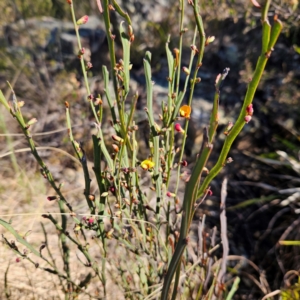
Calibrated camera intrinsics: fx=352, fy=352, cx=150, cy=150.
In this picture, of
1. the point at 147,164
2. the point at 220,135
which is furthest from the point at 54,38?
the point at 147,164

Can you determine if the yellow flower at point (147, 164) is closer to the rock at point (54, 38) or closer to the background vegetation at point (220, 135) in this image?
the background vegetation at point (220, 135)

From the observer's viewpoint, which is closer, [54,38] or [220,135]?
[220,135]

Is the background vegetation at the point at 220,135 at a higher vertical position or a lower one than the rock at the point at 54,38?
lower

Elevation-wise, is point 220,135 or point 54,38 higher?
point 54,38

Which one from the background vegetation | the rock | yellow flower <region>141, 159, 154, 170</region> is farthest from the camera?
the rock

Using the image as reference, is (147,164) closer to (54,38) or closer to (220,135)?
(220,135)

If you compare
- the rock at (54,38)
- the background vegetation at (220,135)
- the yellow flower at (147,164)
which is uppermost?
the rock at (54,38)

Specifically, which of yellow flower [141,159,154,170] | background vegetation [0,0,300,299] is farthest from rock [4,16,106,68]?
yellow flower [141,159,154,170]

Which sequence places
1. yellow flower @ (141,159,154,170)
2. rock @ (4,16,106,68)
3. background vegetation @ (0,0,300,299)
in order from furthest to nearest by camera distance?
rock @ (4,16,106,68) → background vegetation @ (0,0,300,299) → yellow flower @ (141,159,154,170)

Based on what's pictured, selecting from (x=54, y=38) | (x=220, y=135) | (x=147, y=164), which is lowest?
(x=147, y=164)

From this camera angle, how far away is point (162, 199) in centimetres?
85

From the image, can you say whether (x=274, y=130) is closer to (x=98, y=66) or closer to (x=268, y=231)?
(x=268, y=231)

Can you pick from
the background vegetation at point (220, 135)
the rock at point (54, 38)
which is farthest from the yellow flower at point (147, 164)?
the rock at point (54, 38)

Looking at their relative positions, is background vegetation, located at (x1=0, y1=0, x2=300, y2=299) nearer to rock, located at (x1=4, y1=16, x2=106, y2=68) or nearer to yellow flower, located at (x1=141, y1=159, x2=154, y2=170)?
rock, located at (x1=4, y1=16, x2=106, y2=68)
